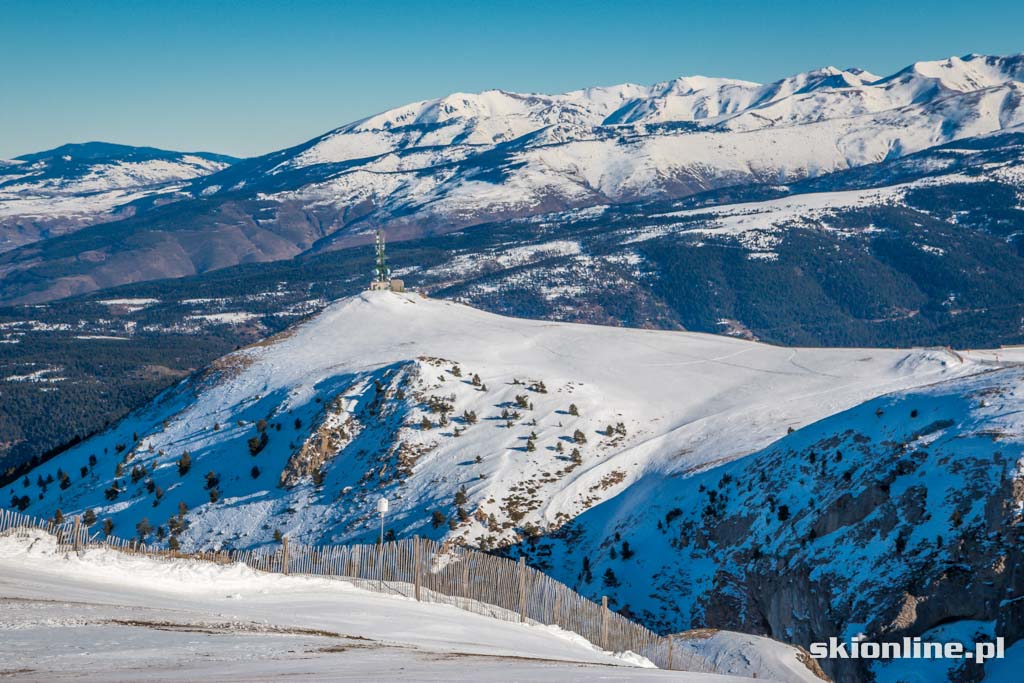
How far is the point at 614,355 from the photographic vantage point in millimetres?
99562

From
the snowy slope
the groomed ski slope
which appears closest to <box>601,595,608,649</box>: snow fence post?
the groomed ski slope

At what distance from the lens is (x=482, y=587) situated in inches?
1444

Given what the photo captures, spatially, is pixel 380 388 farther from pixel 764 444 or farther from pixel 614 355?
pixel 764 444

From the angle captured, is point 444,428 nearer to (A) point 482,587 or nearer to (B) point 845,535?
(B) point 845,535

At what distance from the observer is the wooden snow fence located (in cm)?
3394

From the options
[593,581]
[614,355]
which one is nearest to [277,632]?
[593,581]

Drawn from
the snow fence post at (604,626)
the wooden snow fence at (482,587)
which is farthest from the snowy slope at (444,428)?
the snow fence post at (604,626)

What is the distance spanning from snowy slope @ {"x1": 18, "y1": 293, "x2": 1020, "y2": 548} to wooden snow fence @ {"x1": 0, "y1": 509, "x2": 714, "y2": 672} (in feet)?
85.0

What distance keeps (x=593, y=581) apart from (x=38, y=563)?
3268cm

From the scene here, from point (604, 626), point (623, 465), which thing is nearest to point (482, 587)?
point (604, 626)

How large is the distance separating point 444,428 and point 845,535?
39081mm

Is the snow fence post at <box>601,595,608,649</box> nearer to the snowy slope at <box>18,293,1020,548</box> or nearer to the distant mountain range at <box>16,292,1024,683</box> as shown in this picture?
the distant mountain range at <box>16,292,1024,683</box>

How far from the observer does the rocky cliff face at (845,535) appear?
1591 inches

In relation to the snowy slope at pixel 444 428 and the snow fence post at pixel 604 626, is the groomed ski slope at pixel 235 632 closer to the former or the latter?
the snow fence post at pixel 604 626
